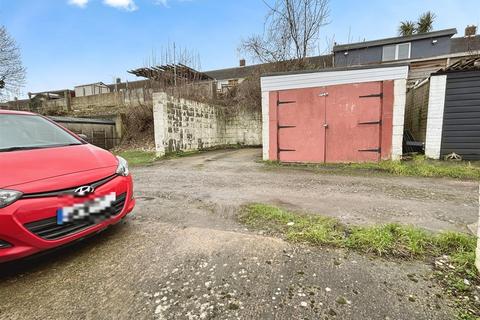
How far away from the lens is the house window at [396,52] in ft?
52.6

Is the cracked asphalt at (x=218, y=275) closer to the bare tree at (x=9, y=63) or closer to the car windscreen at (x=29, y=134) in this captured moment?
the car windscreen at (x=29, y=134)

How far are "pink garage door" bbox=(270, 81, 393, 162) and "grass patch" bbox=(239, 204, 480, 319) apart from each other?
4082mm

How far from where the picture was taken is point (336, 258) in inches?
76.4

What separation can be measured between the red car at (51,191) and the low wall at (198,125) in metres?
5.73

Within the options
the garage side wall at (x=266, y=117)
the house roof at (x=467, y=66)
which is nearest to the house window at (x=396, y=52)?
the house roof at (x=467, y=66)

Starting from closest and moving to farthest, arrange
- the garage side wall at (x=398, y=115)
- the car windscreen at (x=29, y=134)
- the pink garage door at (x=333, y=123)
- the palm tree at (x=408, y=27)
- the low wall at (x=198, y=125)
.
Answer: the car windscreen at (x=29, y=134), the garage side wall at (x=398, y=115), the pink garage door at (x=333, y=123), the low wall at (x=198, y=125), the palm tree at (x=408, y=27)

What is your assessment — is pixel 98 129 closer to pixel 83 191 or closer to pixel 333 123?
pixel 333 123

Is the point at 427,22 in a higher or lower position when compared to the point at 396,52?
higher

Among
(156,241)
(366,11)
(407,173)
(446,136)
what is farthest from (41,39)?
(446,136)

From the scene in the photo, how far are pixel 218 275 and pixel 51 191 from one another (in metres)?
1.43

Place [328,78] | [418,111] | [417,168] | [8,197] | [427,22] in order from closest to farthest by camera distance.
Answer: [8,197] < [417,168] < [328,78] < [418,111] < [427,22]

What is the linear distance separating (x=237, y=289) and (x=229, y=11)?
1166 cm

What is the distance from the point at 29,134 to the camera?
2523mm

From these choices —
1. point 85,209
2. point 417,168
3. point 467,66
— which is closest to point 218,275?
point 85,209
